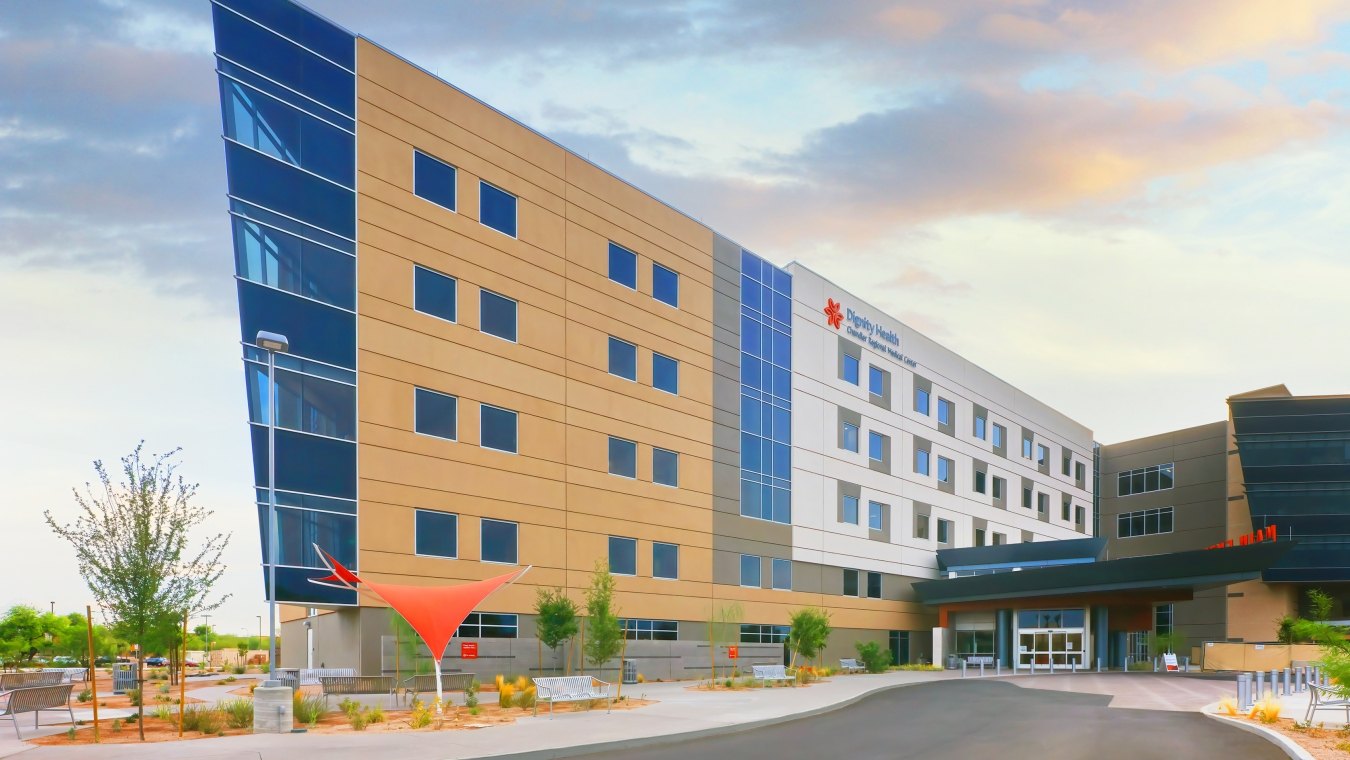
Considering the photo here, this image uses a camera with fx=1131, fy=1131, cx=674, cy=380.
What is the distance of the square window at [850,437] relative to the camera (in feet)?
195

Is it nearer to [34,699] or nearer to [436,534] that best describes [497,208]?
[436,534]

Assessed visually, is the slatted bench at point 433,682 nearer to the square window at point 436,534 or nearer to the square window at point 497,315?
the square window at point 436,534

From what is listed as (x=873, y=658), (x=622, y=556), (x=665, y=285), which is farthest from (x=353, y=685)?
(x=873, y=658)

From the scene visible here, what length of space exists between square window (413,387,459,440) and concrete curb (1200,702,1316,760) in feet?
77.3

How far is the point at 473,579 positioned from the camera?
37.1 meters

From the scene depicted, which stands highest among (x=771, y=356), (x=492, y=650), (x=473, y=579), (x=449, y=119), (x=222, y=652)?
(x=449, y=119)

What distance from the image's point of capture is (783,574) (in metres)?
54.0

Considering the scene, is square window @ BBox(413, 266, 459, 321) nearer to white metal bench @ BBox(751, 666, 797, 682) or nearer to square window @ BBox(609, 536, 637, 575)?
square window @ BBox(609, 536, 637, 575)

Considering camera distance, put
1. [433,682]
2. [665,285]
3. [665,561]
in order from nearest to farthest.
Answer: [433,682], [665,561], [665,285]

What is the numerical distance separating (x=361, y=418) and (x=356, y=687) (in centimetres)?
902

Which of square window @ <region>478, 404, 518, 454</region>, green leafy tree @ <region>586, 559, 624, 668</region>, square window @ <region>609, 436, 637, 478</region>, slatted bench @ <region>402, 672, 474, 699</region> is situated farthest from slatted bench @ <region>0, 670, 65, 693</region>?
square window @ <region>609, 436, 637, 478</region>

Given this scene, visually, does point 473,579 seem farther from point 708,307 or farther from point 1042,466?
point 1042,466

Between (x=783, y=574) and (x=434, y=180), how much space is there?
2627 cm

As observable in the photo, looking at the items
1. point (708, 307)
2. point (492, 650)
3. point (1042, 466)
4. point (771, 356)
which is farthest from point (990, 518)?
point (492, 650)
